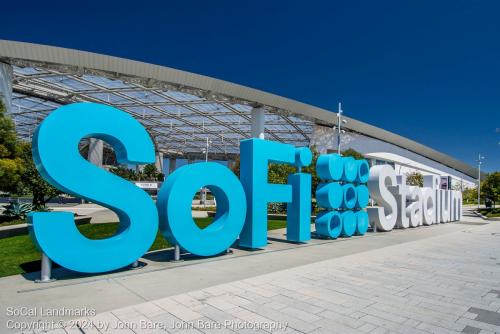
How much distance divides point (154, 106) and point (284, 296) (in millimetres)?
39737

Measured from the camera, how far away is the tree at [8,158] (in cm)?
1580

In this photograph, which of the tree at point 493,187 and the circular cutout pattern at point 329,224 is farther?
the tree at point 493,187

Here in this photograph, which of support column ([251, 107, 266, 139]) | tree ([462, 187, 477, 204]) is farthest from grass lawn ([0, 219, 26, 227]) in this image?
tree ([462, 187, 477, 204])

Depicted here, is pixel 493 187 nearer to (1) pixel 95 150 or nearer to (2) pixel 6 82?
(2) pixel 6 82

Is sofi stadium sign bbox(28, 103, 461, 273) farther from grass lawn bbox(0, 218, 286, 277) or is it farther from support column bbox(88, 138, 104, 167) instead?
support column bbox(88, 138, 104, 167)

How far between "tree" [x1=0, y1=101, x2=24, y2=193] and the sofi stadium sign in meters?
10.4

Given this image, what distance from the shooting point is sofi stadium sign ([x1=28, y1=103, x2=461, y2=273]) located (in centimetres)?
707

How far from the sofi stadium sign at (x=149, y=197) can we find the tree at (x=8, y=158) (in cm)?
1045

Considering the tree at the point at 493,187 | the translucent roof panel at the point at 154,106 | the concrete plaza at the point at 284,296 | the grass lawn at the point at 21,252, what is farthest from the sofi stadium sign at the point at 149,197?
the tree at the point at 493,187

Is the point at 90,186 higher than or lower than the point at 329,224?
higher

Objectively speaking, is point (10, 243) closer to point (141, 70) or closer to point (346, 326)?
point (346, 326)

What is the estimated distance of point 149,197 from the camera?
8.38 m

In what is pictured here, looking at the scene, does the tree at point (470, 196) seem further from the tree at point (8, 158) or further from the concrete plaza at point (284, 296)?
the tree at point (8, 158)

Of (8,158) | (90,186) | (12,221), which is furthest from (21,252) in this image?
(12,221)
